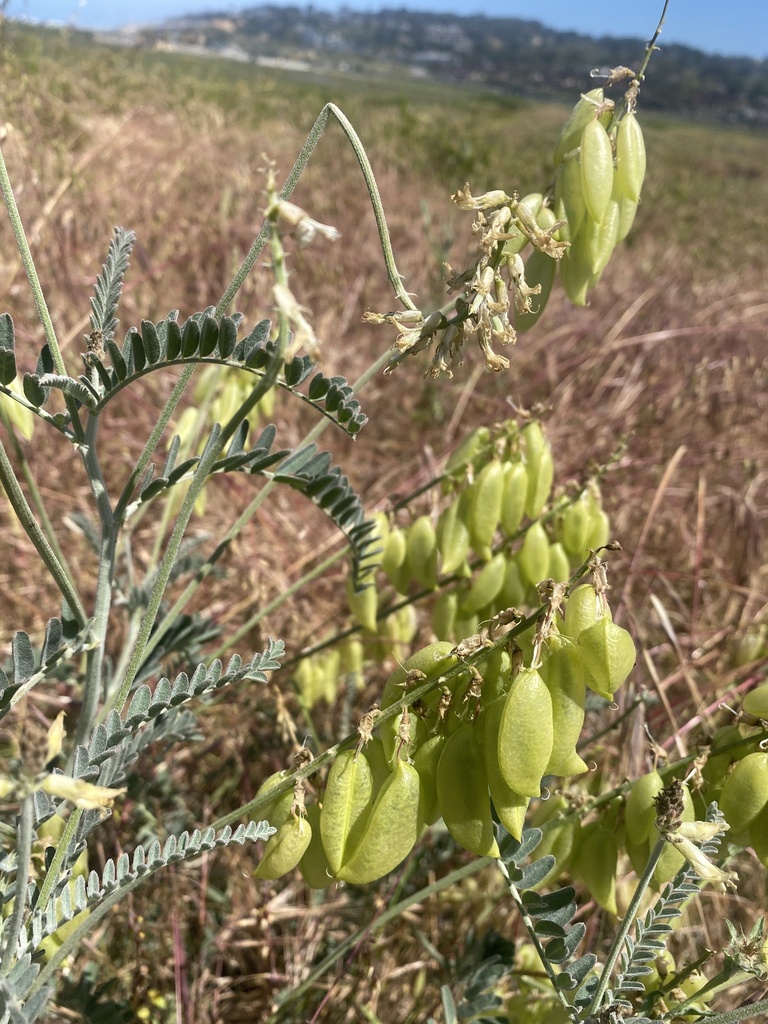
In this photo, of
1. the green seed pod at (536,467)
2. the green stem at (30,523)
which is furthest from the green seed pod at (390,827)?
the green seed pod at (536,467)

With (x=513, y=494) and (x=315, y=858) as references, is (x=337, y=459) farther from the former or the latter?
(x=315, y=858)

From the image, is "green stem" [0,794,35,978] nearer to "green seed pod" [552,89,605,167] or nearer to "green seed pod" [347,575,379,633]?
"green seed pod" [347,575,379,633]

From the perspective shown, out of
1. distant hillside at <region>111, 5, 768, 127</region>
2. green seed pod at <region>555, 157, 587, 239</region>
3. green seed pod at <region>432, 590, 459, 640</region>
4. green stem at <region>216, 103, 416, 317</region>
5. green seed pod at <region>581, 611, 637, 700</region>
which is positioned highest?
distant hillside at <region>111, 5, 768, 127</region>

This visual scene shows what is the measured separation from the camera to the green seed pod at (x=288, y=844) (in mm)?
759

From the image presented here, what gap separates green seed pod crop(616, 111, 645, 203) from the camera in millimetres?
983

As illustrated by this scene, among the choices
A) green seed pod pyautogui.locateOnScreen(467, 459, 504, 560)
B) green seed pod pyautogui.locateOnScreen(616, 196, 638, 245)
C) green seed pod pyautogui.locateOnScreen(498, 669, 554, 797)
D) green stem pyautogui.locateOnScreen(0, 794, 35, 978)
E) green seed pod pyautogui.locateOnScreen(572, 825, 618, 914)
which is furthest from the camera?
green seed pod pyautogui.locateOnScreen(467, 459, 504, 560)

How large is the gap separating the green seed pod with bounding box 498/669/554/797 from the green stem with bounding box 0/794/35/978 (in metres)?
0.37

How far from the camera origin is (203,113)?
20.7 ft

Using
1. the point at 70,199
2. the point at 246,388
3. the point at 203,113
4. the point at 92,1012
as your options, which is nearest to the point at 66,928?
the point at 92,1012

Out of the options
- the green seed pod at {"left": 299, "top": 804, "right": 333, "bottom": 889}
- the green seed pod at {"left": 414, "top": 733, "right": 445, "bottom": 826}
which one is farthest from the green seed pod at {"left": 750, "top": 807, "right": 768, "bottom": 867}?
the green seed pod at {"left": 299, "top": 804, "right": 333, "bottom": 889}

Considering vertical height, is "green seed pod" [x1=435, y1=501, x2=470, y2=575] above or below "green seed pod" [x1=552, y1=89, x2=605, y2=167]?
below

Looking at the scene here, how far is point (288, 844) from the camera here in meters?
0.76

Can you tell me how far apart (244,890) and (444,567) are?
2.65 ft

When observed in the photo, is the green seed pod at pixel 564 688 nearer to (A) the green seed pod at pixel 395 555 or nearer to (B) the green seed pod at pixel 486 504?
(B) the green seed pod at pixel 486 504
